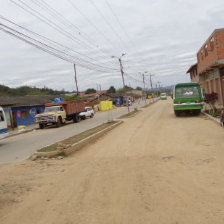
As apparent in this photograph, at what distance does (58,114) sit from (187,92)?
12247 mm

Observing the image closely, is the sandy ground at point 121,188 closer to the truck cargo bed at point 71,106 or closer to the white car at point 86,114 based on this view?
the truck cargo bed at point 71,106

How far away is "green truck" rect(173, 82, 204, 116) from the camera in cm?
2180

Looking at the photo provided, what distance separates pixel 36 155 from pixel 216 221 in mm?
7494

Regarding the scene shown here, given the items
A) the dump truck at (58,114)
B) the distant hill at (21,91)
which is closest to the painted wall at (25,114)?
the dump truck at (58,114)

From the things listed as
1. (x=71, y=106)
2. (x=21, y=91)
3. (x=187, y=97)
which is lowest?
(x=187, y=97)

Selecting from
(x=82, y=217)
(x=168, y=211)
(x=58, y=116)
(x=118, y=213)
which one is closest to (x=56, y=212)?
(x=82, y=217)

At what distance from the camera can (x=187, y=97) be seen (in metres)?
22.1

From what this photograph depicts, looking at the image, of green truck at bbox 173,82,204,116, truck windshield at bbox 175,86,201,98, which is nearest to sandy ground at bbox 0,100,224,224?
green truck at bbox 173,82,204,116

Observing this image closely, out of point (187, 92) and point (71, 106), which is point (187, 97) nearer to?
point (187, 92)

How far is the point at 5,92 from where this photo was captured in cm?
7462

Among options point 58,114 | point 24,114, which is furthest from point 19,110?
point 58,114

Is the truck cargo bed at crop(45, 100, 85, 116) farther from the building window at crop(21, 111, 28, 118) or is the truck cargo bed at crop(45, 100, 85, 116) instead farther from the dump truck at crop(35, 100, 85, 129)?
the building window at crop(21, 111, 28, 118)

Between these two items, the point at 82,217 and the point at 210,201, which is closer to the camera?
the point at 82,217

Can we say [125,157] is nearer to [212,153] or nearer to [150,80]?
[212,153]
